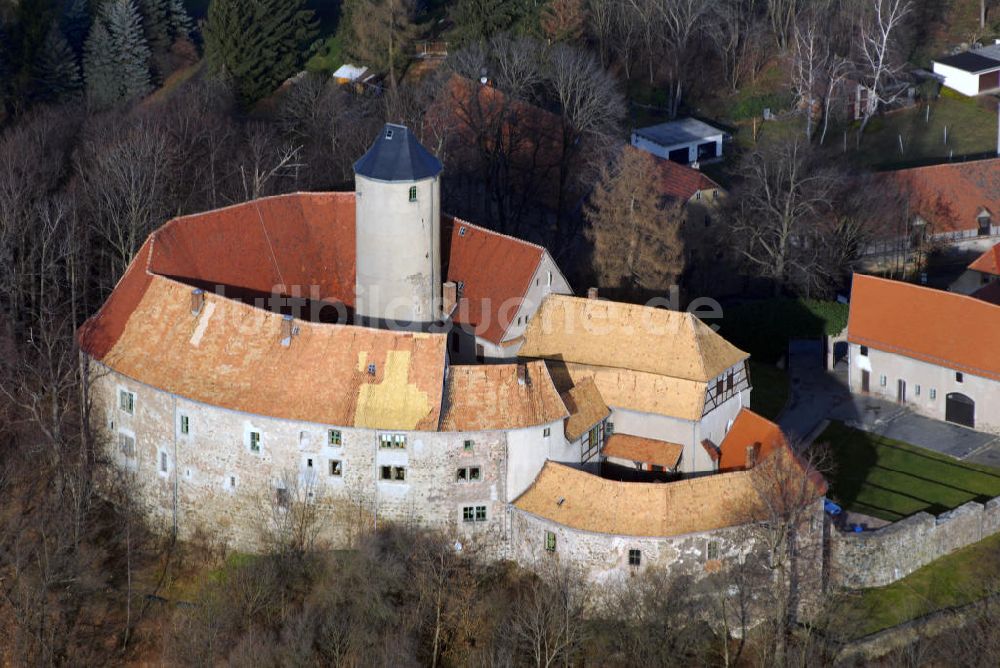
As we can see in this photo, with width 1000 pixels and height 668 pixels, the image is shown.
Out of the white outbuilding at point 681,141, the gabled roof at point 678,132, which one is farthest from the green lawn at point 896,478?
the gabled roof at point 678,132

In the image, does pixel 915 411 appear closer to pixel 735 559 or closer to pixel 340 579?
pixel 735 559

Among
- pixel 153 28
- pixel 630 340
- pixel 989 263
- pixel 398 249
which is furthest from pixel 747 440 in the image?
pixel 153 28

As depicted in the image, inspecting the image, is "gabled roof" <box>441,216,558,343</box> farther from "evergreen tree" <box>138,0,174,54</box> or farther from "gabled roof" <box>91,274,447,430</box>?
"evergreen tree" <box>138,0,174,54</box>

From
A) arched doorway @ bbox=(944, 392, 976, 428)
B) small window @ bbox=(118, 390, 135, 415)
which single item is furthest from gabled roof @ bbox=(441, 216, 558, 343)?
arched doorway @ bbox=(944, 392, 976, 428)

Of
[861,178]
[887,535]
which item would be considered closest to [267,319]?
[887,535]

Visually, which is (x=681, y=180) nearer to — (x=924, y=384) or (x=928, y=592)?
(x=924, y=384)

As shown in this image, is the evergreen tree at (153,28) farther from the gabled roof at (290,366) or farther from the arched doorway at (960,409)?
the arched doorway at (960,409)
